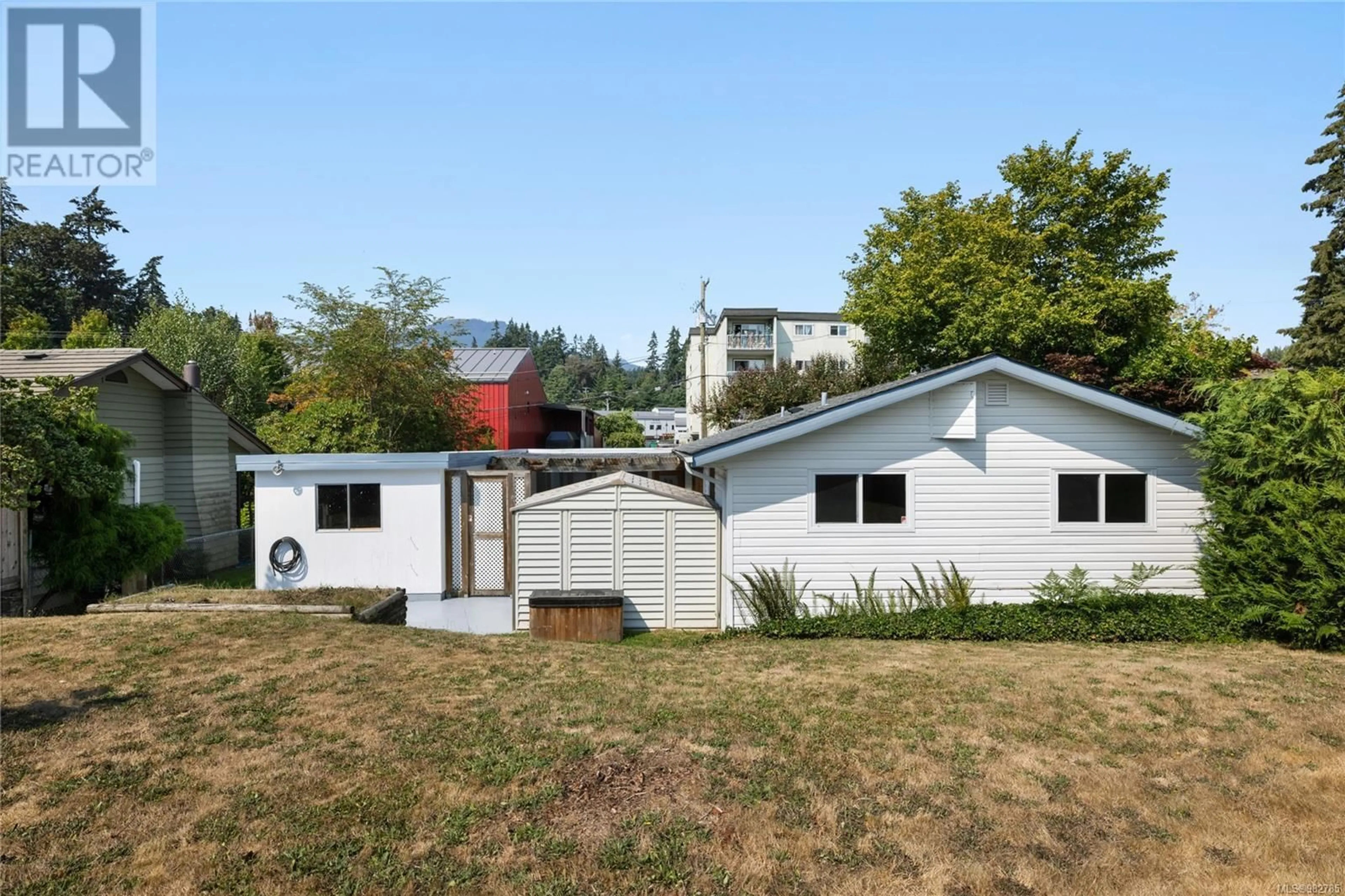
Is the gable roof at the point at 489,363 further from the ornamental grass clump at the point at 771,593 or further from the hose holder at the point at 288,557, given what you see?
the ornamental grass clump at the point at 771,593

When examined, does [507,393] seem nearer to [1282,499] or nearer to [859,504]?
[859,504]

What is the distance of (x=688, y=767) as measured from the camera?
21.4 feet

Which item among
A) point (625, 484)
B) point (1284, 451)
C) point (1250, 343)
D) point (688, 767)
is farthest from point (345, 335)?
point (1250, 343)

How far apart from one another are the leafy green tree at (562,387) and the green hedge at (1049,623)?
10003cm

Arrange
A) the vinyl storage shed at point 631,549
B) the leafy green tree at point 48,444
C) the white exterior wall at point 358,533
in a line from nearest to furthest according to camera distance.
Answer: the leafy green tree at point 48,444 → the vinyl storage shed at point 631,549 → the white exterior wall at point 358,533

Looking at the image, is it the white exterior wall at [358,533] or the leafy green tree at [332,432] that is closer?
the white exterior wall at [358,533]

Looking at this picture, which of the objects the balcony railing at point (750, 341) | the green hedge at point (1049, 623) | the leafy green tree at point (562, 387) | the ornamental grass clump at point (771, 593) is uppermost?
the leafy green tree at point (562, 387)

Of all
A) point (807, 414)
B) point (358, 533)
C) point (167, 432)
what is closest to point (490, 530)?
point (358, 533)

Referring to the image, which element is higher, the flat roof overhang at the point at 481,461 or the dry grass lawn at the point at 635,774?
the flat roof overhang at the point at 481,461

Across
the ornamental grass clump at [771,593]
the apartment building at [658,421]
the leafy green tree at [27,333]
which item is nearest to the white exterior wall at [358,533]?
the ornamental grass clump at [771,593]

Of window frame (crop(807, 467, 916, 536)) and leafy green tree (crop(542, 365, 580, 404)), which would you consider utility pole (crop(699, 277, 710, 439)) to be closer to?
window frame (crop(807, 467, 916, 536))

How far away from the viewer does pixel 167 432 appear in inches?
740

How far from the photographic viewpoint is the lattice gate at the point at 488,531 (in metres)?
15.0

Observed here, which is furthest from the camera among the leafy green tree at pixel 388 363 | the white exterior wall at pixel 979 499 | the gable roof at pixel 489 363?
the gable roof at pixel 489 363
